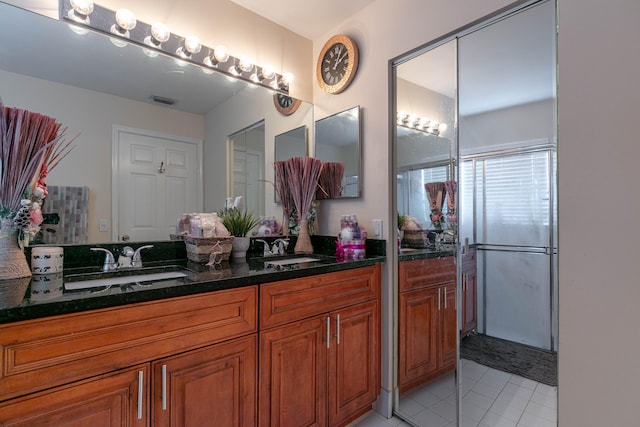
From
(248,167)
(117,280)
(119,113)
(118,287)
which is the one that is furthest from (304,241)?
(119,113)

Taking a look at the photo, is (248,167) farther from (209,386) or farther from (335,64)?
(209,386)

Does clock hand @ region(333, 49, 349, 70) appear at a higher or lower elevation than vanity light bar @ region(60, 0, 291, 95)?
higher

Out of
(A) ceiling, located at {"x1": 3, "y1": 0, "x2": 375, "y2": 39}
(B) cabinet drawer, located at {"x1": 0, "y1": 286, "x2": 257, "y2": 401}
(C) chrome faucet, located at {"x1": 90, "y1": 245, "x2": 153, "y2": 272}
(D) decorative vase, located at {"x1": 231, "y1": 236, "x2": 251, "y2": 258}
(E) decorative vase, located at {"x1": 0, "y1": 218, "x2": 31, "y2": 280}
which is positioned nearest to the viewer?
(B) cabinet drawer, located at {"x1": 0, "y1": 286, "x2": 257, "y2": 401}

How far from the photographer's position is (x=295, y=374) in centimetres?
140

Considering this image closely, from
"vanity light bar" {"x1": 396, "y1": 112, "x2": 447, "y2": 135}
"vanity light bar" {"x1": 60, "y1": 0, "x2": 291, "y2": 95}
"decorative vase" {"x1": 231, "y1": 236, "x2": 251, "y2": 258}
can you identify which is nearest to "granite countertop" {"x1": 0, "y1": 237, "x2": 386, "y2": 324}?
"decorative vase" {"x1": 231, "y1": 236, "x2": 251, "y2": 258}

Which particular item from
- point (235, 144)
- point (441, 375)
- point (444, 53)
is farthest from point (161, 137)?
point (441, 375)

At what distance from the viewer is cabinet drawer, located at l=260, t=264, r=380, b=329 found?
1.32 metres

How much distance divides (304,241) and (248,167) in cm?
65

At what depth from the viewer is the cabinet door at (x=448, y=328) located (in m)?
1.65

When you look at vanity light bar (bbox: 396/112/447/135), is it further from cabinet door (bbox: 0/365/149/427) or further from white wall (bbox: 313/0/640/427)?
cabinet door (bbox: 0/365/149/427)

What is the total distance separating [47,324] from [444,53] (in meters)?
2.03

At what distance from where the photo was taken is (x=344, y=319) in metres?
1.60

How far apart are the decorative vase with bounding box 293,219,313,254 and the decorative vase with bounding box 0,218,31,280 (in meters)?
1.35

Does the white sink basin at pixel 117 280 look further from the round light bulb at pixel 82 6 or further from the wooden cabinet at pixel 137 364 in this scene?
the round light bulb at pixel 82 6
